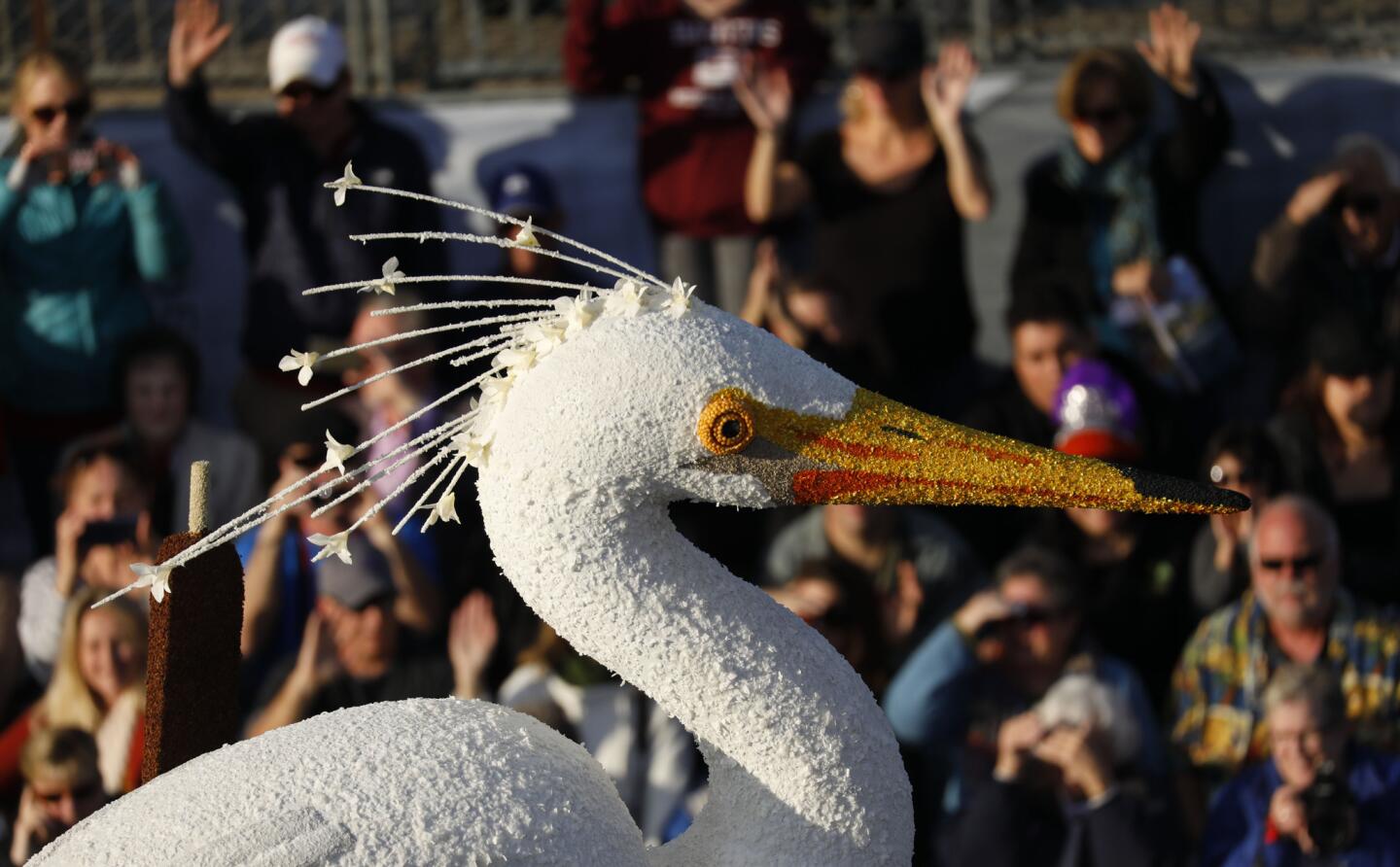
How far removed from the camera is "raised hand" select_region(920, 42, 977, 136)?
7.38 meters

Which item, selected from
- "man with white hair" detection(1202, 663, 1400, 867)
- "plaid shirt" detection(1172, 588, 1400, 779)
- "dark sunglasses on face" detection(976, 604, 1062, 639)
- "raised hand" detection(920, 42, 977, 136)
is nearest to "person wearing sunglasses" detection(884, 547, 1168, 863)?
"dark sunglasses on face" detection(976, 604, 1062, 639)

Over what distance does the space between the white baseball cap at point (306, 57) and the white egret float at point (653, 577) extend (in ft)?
12.6

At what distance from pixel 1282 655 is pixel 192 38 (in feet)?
13.2

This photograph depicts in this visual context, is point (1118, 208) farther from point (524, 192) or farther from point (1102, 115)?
point (524, 192)

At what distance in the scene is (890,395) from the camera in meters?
7.18

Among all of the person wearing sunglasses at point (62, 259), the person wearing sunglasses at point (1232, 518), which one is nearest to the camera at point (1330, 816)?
the person wearing sunglasses at point (1232, 518)

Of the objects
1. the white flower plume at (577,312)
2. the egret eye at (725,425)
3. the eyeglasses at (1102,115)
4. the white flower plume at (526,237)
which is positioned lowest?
the eyeglasses at (1102,115)

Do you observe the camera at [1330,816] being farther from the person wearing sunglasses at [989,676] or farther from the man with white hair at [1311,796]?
the person wearing sunglasses at [989,676]

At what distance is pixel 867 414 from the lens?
146 inches

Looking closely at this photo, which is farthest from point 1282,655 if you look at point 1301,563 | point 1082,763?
point 1082,763

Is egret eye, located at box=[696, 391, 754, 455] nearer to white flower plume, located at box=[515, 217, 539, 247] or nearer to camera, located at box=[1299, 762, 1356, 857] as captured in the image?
white flower plume, located at box=[515, 217, 539, 247]

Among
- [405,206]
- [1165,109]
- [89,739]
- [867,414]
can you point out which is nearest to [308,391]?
[405,206]

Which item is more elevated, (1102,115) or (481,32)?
(1102,115)

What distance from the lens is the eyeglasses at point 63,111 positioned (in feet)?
24.1
